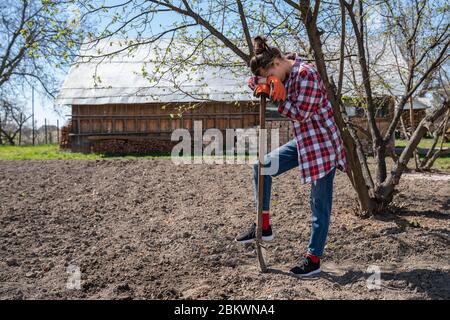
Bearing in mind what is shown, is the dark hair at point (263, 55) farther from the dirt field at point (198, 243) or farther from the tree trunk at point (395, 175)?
the tree trunk at point (395, 175)

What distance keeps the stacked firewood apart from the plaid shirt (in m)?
13.5

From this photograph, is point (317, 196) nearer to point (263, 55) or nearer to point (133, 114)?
point (263, 55)

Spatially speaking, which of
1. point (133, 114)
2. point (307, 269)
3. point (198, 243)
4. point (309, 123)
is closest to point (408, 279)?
point (307, 269)

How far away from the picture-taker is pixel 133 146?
1698 cm

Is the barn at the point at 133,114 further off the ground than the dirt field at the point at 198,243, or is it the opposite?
the barn at the point at 133,114

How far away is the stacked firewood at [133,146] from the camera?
16891 mm

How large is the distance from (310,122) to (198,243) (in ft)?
5.97

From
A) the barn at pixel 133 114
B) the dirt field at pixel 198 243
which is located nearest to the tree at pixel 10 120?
the barn at pixel 133 114

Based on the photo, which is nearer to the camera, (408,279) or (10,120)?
(408,279)

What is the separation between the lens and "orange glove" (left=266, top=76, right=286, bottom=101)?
11.5ft

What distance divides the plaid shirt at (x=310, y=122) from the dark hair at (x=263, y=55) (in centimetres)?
17

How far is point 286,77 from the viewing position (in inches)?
146
